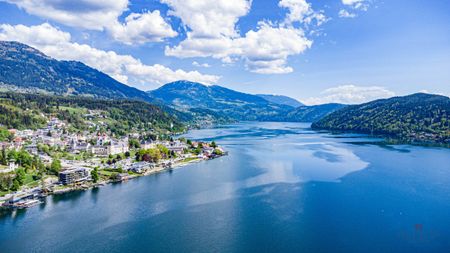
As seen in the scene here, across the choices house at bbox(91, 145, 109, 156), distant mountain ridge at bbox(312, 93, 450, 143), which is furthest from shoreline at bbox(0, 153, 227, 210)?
distant mountain ridge at bbox(312, 93, 450, 143)

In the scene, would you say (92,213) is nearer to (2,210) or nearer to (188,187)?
(2,210)

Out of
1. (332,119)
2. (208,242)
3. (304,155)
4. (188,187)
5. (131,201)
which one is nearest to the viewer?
(208,242)

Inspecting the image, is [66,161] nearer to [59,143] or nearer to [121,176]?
[121,176]

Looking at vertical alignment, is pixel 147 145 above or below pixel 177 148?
Answer: above

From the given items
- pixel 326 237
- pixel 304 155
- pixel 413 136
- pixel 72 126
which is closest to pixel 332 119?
pixel 413 136

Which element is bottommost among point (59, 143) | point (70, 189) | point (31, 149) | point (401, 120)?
point (70, 189)

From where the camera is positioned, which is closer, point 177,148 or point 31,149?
point 31,149

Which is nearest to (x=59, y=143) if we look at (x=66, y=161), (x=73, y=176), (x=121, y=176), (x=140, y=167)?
(x=66, y=161)
